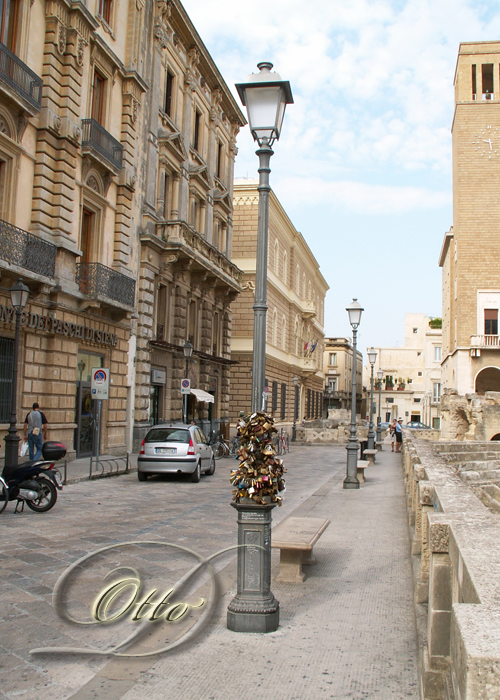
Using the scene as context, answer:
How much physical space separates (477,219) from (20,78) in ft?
123

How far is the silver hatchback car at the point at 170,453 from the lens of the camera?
16.1m

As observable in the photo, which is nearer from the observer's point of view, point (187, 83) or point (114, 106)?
point (114, 106)

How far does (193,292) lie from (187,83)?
922 centimetres

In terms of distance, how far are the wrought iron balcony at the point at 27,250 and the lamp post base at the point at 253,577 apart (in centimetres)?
1183

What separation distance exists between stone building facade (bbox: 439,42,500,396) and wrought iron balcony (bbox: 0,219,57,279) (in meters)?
34.6

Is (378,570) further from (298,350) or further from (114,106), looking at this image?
(298,350)

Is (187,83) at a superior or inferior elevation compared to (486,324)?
superior

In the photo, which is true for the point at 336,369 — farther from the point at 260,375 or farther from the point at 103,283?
the point at 260,375

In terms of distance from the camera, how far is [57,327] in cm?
1756

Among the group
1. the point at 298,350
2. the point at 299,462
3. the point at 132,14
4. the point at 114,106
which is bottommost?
the point at 299,462

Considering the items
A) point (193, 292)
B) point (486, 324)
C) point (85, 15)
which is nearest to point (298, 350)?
point (486, 324)

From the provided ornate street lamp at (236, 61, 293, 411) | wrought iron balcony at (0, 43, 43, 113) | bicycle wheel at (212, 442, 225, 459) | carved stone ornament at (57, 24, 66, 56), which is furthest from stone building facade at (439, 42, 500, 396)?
ornate street lamp at (236, 61, 293, 411)

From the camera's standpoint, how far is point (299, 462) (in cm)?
2606

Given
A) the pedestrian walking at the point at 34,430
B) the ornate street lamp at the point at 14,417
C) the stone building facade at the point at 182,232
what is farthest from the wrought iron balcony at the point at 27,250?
the stone building facade at the point at 182,232
